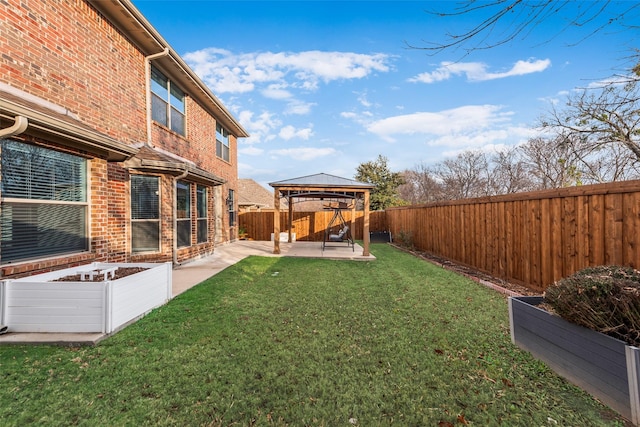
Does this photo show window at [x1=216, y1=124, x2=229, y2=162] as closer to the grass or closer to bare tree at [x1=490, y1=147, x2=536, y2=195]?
the grass

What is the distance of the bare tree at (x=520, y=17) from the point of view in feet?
7.13

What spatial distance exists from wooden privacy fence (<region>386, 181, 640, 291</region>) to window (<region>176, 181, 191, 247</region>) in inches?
291

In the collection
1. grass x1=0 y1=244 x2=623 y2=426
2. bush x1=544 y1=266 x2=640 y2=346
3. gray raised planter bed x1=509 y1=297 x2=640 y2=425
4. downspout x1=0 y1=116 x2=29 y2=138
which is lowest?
grass x1=0 y1=244 x2=623 y2=426

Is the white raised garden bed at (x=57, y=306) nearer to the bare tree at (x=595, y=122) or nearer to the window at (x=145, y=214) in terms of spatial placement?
the window at (x=145, y=214)

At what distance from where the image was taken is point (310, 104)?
16.2 meters

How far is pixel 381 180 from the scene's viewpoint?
2458 cm

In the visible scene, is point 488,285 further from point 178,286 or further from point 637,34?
point 178,286

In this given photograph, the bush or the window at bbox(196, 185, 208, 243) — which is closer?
the bush

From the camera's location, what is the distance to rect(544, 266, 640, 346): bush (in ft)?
6.48

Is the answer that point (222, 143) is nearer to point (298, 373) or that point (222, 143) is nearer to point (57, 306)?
point (57, 306)

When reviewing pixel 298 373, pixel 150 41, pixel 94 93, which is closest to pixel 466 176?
pixel 150 41

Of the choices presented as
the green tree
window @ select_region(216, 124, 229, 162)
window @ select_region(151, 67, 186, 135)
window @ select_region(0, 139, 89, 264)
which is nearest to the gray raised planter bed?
window @ select_region(0, 139, 89, 264)

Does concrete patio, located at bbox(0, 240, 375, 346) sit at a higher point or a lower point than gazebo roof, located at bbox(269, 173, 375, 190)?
lower

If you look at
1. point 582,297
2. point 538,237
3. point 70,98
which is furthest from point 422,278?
point 70,98
